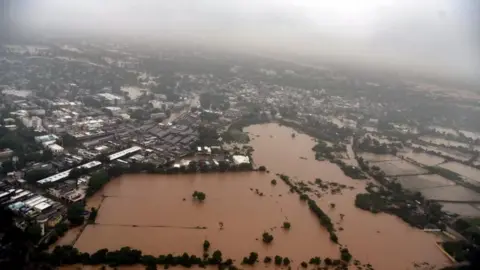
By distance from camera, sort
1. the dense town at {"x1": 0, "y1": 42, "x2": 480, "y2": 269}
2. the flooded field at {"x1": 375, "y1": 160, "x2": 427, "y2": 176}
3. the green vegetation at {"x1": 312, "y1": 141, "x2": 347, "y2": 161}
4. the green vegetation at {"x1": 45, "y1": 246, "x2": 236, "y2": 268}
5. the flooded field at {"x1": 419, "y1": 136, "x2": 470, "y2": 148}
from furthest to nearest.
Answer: the flooded field at {"x1": 419, "y1": 136, "x2": 470, "y2": 148}
the green vegetation at {"x1": 312, "y1": 141, "x2": 347, "y2": 161}
the flooded field at {"x1": 375, "y1": 160, "x2": 427, "y2": 176}
the dense town at {"x1": 0, "y1": 42, "x2": 480, "y2": 269}
the green vegetation at {"x1": 45, "y1": 246, "x2": 236, "y2": 268}

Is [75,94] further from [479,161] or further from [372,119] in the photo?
[479,161]

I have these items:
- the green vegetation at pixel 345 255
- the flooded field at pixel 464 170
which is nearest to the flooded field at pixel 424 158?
the flooded field at pixel 464 170

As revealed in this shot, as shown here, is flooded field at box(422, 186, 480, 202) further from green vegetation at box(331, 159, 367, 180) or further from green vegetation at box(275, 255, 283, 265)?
green vegetation at box(275, 255, 283, 265)

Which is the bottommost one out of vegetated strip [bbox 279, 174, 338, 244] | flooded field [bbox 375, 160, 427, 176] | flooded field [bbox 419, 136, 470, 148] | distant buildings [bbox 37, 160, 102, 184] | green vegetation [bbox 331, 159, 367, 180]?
distant buildings [bbox 37, 160, 102, 184]

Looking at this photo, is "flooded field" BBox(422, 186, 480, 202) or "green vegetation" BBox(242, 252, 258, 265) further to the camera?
"flooded field" BBox(422, 186, 480, 202)

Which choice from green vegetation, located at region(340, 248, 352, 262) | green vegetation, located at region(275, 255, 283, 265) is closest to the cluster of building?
green vegetation, located at region(275, 255, 283, 265)

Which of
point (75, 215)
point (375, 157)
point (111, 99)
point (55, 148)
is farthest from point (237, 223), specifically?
point (111, 99)

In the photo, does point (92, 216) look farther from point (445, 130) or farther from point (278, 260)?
point (445, 130)
